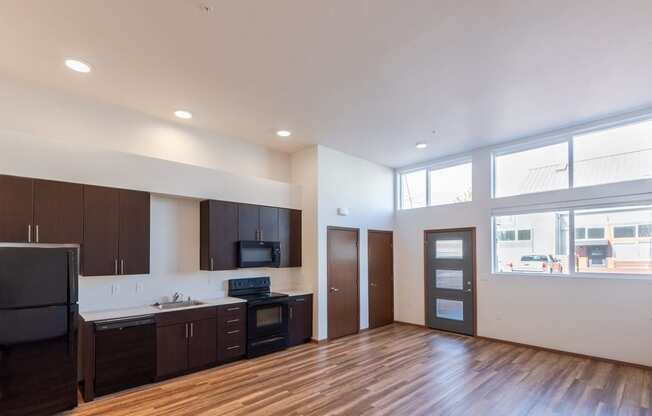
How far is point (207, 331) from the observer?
425 cm

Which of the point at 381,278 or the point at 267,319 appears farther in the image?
the point at 381,278

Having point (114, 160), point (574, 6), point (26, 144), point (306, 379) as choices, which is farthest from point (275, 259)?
point (574, 6)

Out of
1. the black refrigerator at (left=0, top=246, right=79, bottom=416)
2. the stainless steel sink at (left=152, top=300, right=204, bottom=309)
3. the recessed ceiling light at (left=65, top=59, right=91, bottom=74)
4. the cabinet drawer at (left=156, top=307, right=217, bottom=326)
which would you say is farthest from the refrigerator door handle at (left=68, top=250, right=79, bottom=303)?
the recessed ceiling light at (left=65, top=59, right=91, bottom=74)

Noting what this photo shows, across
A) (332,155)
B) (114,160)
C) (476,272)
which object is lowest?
(476,272)

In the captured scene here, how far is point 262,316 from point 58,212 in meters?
2.74

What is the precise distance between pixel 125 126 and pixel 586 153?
627cm

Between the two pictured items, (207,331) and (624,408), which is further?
(207,331)

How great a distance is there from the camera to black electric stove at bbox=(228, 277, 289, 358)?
470 cm

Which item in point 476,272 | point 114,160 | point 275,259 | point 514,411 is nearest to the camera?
point 514,411

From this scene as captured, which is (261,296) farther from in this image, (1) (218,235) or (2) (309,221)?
(2) (309,221)

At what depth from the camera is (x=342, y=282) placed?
594 cm

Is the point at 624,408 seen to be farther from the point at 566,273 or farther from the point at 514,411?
the point at 566,273

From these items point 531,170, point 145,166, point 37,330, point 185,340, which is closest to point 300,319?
point 185,340

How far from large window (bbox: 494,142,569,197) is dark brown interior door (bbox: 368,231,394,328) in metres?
2.27
